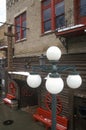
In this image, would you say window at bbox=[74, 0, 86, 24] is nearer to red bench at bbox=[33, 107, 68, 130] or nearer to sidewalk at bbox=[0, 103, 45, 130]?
red bench at bbox=[33, 107, 68, 130]

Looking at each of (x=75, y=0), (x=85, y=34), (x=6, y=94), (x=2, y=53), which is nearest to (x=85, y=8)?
(x=75, y=0)

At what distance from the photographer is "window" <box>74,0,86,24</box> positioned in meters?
9.92

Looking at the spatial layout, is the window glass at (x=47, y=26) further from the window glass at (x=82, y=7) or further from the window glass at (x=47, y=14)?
the window glass at (x=82, y=7)

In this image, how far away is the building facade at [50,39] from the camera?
30.5ft

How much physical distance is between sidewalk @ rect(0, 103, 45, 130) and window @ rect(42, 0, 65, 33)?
611 centimetres

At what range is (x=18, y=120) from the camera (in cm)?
1312

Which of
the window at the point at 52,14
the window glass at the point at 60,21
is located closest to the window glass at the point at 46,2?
the window at the point at 52,14

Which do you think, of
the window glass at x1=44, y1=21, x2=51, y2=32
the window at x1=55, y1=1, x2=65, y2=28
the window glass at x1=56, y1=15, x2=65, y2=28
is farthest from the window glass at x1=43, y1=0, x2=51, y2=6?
the window glass at x1=56, y1=15, x2=65, y2=28

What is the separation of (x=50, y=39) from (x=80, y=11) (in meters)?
2.78

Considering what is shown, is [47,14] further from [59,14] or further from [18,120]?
[18,120]

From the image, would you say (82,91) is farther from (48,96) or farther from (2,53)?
(2,53)

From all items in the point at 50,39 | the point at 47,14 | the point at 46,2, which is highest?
the point at 46,2

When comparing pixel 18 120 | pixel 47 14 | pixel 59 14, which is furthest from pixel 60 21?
pixel 18 120

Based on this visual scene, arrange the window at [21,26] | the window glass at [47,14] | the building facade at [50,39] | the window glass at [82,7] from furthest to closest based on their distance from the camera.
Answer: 1. the window at [21,26]
2. the window glass at [47,14]
3. the window glass at [82,7]
4. the building facade at [50,39]
